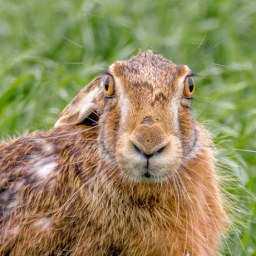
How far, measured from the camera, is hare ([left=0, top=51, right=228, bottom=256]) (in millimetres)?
5887

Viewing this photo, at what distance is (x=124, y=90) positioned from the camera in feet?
19.5

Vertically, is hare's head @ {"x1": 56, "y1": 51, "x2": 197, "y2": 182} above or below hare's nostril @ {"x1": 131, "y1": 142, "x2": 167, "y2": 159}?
above

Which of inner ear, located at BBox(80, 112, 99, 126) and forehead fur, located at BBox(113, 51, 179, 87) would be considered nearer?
forehead fur, located at BBox(113, 51, 179, 87)

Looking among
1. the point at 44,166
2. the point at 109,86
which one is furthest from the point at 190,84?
the point at 44,166

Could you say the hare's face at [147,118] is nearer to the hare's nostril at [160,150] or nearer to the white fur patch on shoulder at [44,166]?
the hare's nostril at [160,150]

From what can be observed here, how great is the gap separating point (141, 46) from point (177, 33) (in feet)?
1.77

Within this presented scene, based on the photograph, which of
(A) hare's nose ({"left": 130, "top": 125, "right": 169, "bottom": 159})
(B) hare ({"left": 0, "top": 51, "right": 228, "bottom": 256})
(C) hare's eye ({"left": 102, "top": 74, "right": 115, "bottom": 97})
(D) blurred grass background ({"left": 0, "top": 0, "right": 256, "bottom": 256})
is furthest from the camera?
(D) blurred grass background ({"left": 0, "top": 0, "right": 256, "bottom": 256})

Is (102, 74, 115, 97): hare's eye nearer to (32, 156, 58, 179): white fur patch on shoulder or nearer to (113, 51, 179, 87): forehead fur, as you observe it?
(113, 51, 179, 87): forehead fur

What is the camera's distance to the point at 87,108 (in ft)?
20.7

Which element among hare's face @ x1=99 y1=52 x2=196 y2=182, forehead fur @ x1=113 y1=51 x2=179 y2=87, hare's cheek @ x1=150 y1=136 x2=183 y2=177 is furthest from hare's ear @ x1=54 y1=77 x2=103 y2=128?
hare's cheek @ x1=150 y1=136 x2=183 y2=177

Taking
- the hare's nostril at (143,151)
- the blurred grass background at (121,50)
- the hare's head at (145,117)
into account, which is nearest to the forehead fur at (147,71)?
the hare's head at (145,117)

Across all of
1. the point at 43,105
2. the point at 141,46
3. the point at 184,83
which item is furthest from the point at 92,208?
the point at 141,46

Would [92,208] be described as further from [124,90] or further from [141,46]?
[141,46]

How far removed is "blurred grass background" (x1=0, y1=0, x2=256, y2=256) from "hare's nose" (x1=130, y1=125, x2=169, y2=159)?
2.02 metres
